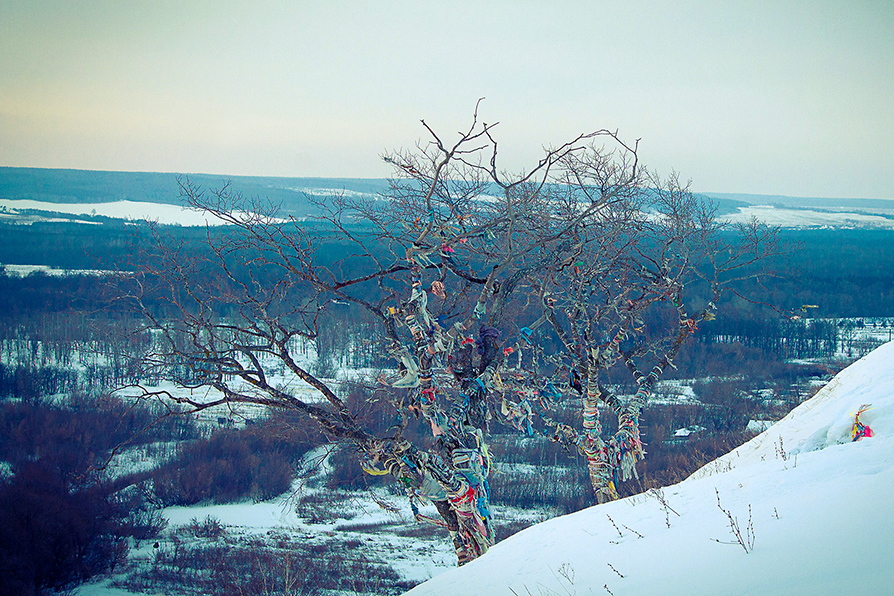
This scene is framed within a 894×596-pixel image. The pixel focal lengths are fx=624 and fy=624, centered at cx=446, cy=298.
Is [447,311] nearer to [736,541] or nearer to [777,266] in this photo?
[736,541]

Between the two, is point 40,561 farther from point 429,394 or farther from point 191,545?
point 429,394

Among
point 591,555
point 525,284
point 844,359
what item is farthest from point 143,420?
point 844,359

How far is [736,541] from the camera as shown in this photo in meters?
3.82

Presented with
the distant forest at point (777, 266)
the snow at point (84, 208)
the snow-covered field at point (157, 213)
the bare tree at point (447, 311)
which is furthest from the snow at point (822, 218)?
the bare tree at point (447, 311)

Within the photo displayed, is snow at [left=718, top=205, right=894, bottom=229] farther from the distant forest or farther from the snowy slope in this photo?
the snowy slope

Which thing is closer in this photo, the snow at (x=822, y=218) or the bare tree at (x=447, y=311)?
the bare tree at (x=447, y=311)

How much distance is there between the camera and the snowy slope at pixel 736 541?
324 cm

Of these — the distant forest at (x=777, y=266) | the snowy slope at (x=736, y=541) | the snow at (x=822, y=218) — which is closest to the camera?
the snowy slope at (x=736, y=541)

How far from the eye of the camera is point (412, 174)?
23.8 feet

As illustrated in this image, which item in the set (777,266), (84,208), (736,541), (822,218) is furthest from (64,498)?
(822,218)

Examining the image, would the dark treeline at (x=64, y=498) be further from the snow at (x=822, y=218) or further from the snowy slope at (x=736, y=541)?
the snow at (x=822, y=218)

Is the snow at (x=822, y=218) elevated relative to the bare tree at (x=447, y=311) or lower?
elevated

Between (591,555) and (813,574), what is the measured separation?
5.84 ft

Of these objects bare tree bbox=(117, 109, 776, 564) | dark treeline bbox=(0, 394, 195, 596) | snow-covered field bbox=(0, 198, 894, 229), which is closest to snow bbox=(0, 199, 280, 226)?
snow-covered field bbox=(0, 198, 894, 229)
